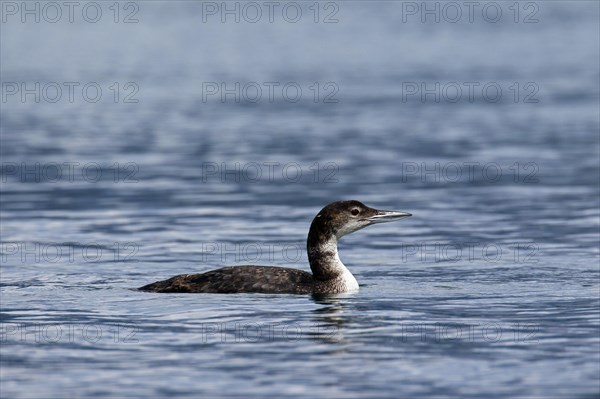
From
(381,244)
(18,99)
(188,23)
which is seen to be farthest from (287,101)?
(188,23)

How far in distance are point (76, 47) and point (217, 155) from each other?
4095 centimetres

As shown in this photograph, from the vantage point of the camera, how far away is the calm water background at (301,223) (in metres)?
14.1

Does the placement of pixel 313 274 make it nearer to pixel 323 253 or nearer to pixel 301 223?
pixel 323 253

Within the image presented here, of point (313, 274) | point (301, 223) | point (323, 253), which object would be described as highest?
point (301, 223)

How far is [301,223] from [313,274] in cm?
733

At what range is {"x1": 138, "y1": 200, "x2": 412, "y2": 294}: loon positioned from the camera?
720 inches

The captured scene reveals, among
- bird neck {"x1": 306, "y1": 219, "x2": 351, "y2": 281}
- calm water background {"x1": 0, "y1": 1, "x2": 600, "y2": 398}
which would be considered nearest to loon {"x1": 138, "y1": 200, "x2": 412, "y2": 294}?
bird neck {"x1": 306, "y1": 219, "x2": 351, "y2": 281}

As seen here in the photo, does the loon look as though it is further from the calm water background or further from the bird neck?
the calm water background

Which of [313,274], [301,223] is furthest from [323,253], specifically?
[301,223]

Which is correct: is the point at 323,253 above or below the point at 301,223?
below

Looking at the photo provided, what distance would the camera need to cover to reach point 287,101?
50.1 metres

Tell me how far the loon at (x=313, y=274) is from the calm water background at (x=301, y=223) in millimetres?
276

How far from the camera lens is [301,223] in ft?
85.1

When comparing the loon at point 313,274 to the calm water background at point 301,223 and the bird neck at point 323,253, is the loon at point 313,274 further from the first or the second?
the calm water background at point 301,223
